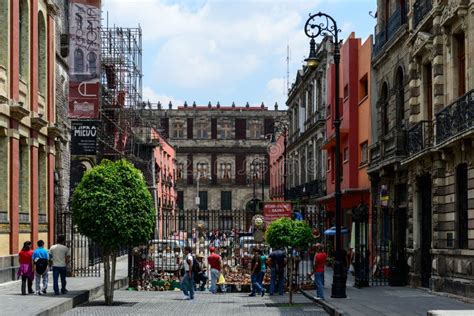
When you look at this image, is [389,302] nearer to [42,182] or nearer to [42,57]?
Answer: [42,182]

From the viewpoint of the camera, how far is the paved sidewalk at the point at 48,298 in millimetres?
19375

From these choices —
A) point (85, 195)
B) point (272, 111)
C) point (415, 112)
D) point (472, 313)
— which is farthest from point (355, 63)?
point (272, 111)

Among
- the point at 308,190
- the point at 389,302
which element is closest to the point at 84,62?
the point at 308,190

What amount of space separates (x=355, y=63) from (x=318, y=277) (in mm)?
16579

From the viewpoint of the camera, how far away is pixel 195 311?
901 inches

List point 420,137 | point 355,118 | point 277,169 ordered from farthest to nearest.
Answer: point 277,169 → point 355,118 → point 420,137

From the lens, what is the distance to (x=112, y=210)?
23906mm

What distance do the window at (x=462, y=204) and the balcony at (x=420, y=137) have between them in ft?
7.05

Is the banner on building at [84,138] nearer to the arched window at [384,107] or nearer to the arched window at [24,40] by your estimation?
Answer: the arched window at [24,40]

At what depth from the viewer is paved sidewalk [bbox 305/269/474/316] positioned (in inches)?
812

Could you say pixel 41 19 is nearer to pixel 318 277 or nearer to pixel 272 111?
pixel 318 277

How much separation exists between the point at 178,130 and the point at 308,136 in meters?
49.5

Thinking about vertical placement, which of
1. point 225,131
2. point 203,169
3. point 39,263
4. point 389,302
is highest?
Result: point 225,131

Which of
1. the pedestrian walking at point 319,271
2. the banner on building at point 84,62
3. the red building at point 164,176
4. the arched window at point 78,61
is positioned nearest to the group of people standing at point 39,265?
the pedestrian walking at point 319,271
